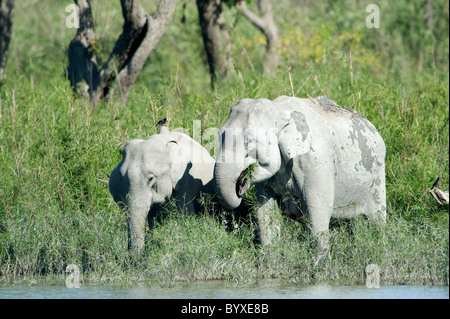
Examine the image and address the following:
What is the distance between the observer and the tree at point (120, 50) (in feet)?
36.3

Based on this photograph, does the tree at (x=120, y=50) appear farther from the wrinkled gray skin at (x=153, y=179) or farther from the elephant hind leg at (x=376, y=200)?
the elephant hind leg at (x=376, y=200)

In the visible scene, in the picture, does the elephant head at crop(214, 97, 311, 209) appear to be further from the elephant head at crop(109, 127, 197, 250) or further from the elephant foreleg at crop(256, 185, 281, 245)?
the elephant head at crop(109, 127, 197, 250)

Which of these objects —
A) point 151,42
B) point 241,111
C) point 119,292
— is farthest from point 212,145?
point 151,42

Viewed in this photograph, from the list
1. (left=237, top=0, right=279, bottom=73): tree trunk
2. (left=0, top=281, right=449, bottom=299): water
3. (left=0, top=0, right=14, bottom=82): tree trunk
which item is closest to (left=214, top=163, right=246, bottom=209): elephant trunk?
(left=0, top=281, right=449, bottom=299): water

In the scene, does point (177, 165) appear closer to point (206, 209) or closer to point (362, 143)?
→ point (206, 209)

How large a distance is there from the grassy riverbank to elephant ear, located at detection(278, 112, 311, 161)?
828 mm

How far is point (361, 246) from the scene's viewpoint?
6805 mm

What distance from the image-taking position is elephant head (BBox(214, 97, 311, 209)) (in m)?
6.38

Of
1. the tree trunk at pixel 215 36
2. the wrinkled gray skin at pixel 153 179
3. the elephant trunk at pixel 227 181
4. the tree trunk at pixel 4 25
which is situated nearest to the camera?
the elephant trunk at pixel 227 181

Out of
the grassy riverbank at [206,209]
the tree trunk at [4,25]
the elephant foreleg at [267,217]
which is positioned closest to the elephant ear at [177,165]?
the grassy riverbank at [206,209]

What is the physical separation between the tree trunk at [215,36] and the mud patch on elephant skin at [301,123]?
5.88m

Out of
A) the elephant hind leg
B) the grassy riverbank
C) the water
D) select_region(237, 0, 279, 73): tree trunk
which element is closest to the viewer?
the water

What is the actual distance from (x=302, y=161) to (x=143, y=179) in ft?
4.35

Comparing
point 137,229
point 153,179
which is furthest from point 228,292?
point 153,179
